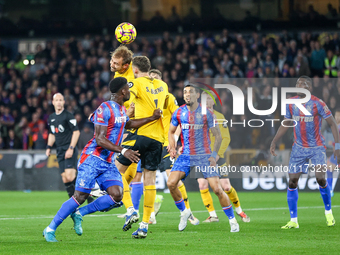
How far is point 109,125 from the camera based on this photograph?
21.4 feet

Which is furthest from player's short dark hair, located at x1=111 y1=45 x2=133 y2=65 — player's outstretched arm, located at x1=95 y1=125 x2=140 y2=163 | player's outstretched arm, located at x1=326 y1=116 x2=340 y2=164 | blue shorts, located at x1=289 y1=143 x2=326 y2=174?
player's outstretched arm, located at x1=326 y1=116 x2=340 y2=164

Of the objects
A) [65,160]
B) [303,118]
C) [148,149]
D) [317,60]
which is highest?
[317,60]

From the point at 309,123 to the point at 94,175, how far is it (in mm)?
3918

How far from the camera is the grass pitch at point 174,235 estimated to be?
6.09 m

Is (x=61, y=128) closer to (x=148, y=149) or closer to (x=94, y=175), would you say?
(x=148, y=149)

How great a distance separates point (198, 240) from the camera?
6895 millimetres

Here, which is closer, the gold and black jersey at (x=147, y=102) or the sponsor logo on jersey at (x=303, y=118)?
the gold and black jersey at (x=147, y=102)

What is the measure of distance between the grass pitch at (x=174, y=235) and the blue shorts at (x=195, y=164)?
89 centimetres

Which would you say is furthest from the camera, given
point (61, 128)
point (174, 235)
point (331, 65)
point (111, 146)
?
point (331, 65)

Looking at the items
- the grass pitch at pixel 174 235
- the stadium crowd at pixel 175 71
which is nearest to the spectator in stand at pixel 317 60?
the stadium crowd at pixel 175 71

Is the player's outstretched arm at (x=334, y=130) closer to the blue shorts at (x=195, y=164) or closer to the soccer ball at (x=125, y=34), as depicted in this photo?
the blue shorts at (x=195, y=164)

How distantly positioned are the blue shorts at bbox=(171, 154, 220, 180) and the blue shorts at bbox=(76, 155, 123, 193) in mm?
1347

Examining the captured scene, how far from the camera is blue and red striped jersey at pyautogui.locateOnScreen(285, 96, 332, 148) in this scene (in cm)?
849

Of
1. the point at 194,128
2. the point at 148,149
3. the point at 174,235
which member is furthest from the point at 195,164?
the point at 174,235
